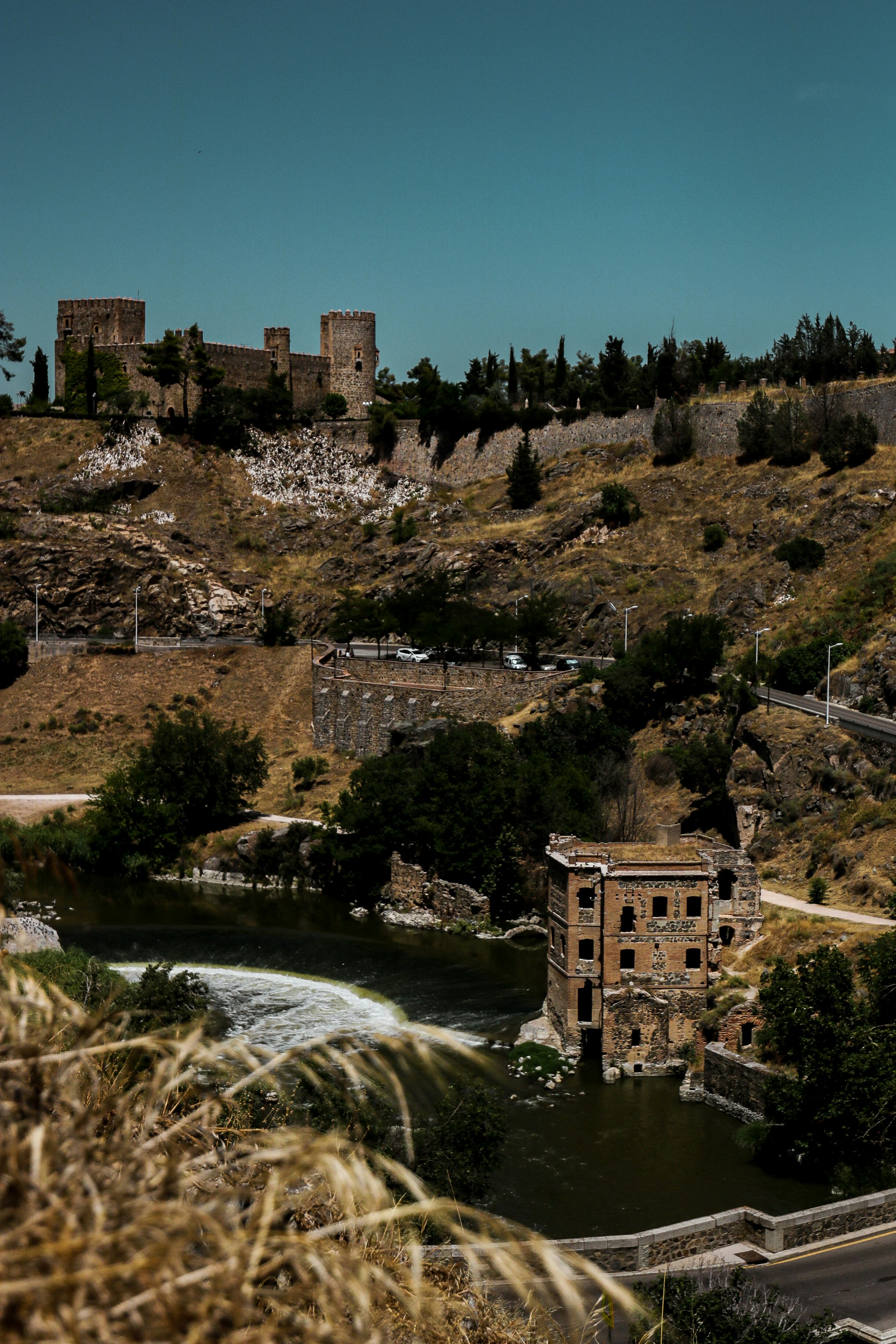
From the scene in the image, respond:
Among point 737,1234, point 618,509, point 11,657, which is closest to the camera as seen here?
point 737,1234

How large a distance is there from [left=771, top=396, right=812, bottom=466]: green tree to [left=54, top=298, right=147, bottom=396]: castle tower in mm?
47267

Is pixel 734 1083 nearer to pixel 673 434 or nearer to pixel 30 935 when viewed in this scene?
pixel 30 935

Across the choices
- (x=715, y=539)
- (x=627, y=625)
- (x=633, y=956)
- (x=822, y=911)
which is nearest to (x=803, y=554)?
A: (x=715, y=539)

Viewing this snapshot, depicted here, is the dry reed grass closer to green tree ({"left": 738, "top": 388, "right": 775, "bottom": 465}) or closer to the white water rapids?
the white water rapids

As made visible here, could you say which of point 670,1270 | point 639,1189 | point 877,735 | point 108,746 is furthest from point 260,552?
point 670,1270

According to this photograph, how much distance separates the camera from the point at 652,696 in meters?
65.4

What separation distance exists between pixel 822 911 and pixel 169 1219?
38.7 meters

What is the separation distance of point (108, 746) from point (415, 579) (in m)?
20.9

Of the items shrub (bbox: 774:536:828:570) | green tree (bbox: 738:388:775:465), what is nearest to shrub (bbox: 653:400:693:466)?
green tree (bbox: 738:388:775:465)

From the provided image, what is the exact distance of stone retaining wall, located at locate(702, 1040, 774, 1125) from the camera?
34062 millimetres

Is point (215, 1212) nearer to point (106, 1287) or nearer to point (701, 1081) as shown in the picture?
point (106, 1287)

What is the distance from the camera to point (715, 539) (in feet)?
257

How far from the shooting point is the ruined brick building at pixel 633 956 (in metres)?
38.2

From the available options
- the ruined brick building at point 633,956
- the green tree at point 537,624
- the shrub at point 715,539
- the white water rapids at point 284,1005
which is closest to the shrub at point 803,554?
the shrub at point 715,539
